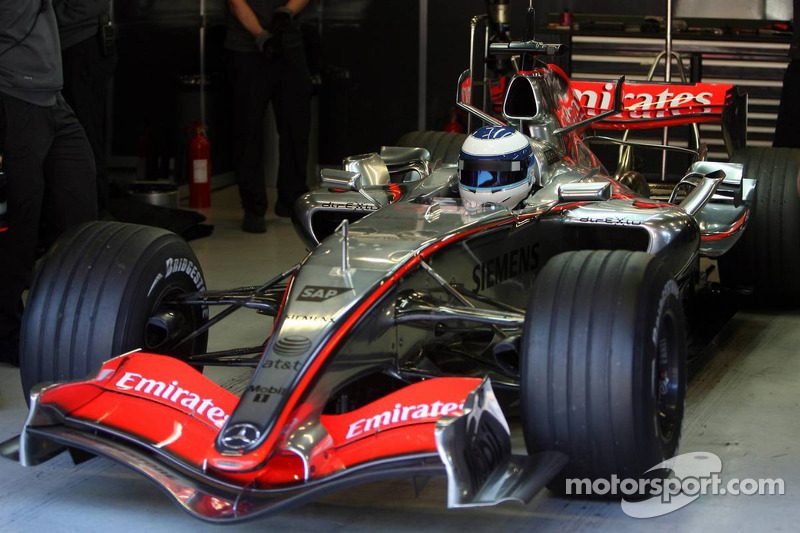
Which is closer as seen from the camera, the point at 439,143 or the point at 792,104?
the point at 439,143

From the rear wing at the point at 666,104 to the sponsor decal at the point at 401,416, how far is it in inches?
130

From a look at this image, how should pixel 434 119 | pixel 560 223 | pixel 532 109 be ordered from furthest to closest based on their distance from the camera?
pixel 434 119
pixel 532 109
pixel 560 223

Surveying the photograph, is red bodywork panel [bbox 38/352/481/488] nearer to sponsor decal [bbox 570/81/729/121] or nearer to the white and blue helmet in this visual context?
the white and blue helmet

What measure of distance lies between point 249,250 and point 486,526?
4.38 m

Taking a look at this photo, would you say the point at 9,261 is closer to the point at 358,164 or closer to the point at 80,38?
the point at 358,164

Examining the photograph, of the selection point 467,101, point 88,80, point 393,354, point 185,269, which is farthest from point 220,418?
point 88,80

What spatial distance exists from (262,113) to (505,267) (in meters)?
4.11

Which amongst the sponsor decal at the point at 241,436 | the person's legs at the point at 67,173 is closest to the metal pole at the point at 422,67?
the person's legs at the point at 67,173

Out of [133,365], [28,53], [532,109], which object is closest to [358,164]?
[532,109]

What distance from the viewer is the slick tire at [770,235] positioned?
620 cm

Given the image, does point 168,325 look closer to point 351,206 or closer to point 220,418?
point 220,418

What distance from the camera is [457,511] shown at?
12.7 feet

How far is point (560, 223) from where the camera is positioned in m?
4.92
